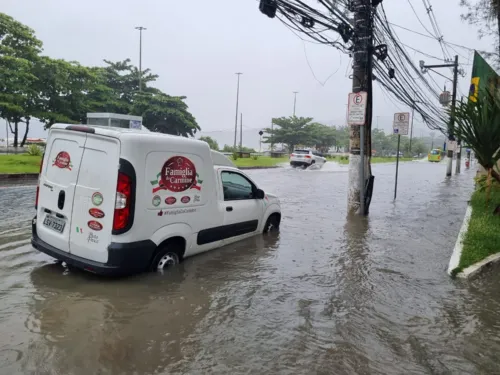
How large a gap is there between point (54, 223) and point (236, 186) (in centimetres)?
275

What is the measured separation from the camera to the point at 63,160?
191 inches

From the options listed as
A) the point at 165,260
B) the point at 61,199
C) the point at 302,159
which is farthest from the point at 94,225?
the point at 302,159

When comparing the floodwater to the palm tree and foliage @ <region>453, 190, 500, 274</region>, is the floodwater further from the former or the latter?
the palm tree

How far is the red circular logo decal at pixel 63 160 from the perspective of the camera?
4.79 meters

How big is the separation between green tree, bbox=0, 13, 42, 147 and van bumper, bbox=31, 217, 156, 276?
71.9 ft

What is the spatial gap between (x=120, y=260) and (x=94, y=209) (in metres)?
0.63

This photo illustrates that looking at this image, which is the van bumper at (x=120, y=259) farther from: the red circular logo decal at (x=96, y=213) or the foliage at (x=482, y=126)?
the foliage at (x=482, y=126)

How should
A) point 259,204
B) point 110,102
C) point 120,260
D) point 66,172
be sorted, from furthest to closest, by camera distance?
point 110,102 < point 259,204 < point 66,172 < point 120,260

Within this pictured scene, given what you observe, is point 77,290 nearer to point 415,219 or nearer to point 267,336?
point 267,336

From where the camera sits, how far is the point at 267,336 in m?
3.70

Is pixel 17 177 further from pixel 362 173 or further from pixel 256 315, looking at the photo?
pixel 256 315

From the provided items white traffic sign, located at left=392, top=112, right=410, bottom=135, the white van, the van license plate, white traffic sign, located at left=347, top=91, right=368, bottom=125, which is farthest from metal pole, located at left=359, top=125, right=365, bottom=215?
the van license plate

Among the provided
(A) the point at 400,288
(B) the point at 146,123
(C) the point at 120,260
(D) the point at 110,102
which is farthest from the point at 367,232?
(B) the point at 146,123

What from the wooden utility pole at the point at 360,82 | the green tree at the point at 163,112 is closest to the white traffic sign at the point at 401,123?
the wooden utility pole at the point at 360,82
